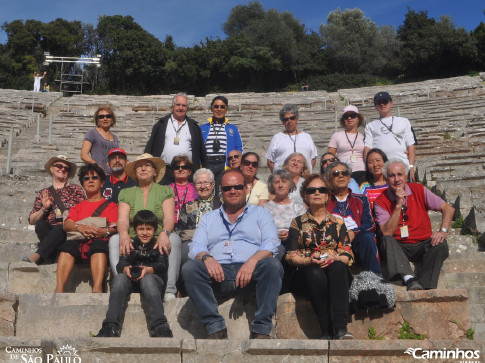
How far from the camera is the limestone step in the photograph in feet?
13.4

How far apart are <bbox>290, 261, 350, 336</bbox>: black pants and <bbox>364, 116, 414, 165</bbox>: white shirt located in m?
2.88

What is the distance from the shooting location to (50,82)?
3397cm

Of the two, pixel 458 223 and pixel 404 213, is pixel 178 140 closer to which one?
pixel 404 213

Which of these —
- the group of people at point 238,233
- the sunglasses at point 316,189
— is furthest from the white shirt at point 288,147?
the sunglasses at point 316,189

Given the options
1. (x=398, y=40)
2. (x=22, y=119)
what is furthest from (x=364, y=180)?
(x=398, y=40)

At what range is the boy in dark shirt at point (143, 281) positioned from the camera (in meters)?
4.02

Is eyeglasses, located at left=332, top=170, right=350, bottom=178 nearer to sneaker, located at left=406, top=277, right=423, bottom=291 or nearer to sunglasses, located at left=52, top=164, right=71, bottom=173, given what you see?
sneaker, located at left=406, top=277, right=423, bottom=291

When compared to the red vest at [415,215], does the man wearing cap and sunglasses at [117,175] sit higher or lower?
higher

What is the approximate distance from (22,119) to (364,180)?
11.7m

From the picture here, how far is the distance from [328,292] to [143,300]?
1.49 meters

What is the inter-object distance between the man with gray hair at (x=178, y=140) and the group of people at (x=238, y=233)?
41 cm

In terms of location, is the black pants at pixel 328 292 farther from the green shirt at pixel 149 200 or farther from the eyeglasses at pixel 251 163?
the eyeglasses at pixel 251 163

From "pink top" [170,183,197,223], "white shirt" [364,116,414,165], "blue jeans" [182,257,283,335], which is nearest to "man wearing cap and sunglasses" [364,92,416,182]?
"white shirt" [364,116,414,165]

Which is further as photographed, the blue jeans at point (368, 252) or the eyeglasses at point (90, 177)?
the eyeglasses at point (90, 177)
